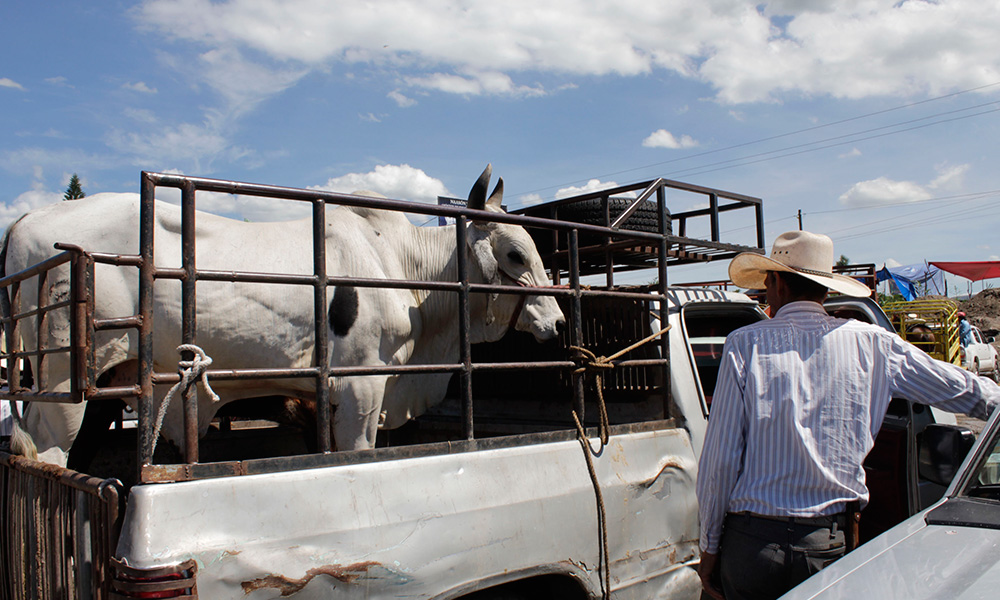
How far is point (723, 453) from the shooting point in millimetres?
2340

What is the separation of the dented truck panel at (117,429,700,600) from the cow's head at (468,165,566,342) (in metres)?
1.23

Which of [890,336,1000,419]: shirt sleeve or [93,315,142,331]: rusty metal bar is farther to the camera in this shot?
[890,336,1000,419]: shirt sleeve

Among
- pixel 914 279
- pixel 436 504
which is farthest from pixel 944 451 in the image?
pixel 914 279

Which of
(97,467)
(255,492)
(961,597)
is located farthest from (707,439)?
(97,467)

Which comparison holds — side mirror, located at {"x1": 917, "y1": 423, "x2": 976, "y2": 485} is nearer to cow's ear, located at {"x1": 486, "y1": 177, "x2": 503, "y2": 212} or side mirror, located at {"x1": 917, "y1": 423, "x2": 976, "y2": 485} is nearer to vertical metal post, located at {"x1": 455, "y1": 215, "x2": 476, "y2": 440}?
vertical metal post, located at {"x1": 455, "y1": 215, "x2": 476, "y2": 440}

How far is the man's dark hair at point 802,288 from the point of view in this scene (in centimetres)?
251

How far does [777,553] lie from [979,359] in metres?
20.3

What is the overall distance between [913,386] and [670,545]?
52.0 inches

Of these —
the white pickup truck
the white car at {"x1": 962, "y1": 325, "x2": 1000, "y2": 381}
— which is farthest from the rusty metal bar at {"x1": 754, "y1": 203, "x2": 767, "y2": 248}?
the white car at {"x1": 962, "y1": 325, "x2": 1000, "y2": 381}

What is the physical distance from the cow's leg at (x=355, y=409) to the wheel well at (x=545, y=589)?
1198 mm

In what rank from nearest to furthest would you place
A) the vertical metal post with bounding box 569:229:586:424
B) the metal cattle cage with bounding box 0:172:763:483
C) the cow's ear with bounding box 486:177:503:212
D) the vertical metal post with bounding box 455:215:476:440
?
the metal cattle cage with bounding box 0:172:763:483 < the vertical metal post with bounding box 455:215:476:440 < the vertical metal post with bounding box 569:229:586:424 < the cow's ear with bounding box 486:177:503:212

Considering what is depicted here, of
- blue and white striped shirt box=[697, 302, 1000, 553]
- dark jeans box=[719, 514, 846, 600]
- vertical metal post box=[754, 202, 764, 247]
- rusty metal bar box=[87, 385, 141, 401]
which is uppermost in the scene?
vertical metal post box=[754, 202, 764, 247]

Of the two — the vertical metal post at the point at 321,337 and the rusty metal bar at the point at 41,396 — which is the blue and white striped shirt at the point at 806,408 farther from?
the rusty metal bar at the point at 41,396

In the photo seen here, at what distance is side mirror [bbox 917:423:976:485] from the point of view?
2.38 metres
